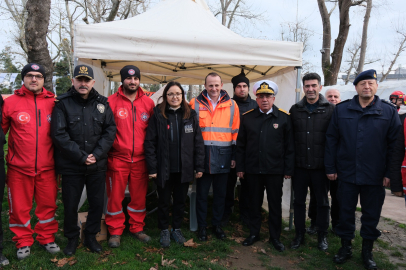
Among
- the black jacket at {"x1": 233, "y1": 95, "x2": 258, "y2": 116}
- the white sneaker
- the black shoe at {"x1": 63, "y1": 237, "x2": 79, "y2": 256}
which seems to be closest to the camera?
the white sneaker

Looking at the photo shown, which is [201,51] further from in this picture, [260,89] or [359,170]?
[359,170]

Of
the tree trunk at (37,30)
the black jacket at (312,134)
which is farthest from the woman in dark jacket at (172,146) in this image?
the tree trunk at (37,30)

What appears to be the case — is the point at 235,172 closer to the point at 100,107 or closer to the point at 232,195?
the point at 232,195

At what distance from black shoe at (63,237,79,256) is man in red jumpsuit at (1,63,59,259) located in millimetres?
382

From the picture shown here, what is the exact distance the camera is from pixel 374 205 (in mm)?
3027

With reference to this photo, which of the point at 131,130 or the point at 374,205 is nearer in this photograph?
the point at 374,205

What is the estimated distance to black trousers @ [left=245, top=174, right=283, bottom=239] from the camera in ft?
11.4

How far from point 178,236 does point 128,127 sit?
1.50 metres

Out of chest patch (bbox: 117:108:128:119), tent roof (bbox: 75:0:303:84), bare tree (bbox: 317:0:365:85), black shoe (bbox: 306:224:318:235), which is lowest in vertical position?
black shoe (bbox: 306:224:318:235)

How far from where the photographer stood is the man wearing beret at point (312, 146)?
336cm

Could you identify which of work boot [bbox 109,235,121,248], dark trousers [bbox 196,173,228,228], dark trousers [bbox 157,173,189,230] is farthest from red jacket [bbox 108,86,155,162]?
work boot [bbox 109,235,121,248]

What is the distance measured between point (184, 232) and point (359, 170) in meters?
2.34

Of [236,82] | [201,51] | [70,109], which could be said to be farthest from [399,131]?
[70,109]

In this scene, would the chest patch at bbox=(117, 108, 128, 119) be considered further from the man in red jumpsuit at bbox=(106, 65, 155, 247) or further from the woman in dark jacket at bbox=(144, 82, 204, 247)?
the woman in dark jacket at bbox=(144, 82, 204, 247)
